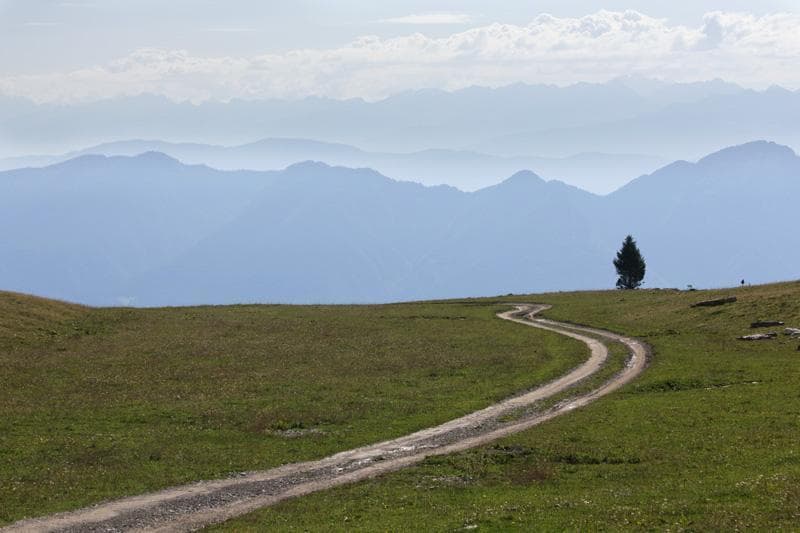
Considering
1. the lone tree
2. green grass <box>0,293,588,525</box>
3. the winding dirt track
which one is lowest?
the winding dirt track

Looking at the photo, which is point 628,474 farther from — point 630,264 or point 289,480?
point 630,264

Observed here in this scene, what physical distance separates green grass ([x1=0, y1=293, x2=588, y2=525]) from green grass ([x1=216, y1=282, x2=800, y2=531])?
7.17m

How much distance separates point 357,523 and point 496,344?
149 ft

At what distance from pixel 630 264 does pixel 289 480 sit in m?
120

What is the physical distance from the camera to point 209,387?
51.8 meters

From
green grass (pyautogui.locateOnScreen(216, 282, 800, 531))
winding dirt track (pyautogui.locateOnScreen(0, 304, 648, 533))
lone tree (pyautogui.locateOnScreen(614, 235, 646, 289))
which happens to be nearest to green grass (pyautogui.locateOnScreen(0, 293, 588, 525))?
winding dirt track (pyautogui.locateOnScreen(0, 304, 648, 533))

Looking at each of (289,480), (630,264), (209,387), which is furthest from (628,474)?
(630,264)

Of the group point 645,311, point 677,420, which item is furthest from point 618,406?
point 645,311

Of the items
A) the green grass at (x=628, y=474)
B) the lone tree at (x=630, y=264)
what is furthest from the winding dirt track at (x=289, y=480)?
the lone tree at (x=630, y=264)

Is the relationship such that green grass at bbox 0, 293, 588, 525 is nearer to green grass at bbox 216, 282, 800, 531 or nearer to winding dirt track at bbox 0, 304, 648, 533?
winding dirt track at bbox 0, 304, 648, 533

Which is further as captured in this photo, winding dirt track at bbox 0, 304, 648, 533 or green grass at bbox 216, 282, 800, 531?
winding dirt track at bbox 0, 304, 648, 533

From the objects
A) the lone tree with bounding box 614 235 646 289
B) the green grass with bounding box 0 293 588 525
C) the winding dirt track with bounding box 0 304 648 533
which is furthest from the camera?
the lone tree with bounding box 614 235 646 289

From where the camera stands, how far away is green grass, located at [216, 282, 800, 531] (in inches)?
A: 953

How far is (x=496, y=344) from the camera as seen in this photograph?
70.1 meters
